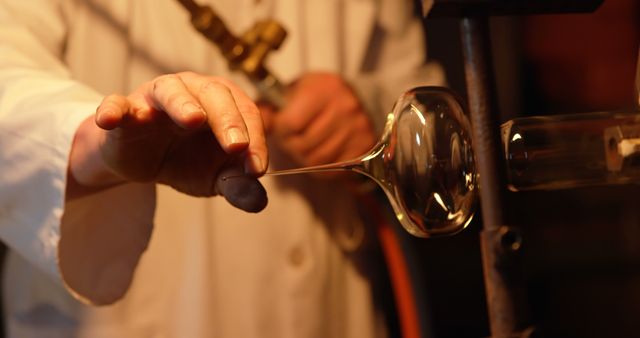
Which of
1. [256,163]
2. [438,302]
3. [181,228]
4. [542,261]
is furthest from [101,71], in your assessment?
[542,261]

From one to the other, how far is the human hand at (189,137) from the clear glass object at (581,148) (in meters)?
0.11

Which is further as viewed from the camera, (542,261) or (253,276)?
(542,261)

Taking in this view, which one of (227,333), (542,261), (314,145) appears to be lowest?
(542,261)

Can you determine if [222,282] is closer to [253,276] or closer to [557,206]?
[253,276]

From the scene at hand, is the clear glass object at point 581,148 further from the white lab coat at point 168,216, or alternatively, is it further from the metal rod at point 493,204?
the white lab coat at point 168,216

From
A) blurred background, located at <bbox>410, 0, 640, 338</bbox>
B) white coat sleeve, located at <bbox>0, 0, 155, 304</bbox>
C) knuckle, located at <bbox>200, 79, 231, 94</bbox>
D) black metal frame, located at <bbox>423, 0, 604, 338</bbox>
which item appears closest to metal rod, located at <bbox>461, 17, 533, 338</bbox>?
black metal frame, located at <bbox>423, 0, 604, 338</bbox>

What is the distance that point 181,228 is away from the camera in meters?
0.68

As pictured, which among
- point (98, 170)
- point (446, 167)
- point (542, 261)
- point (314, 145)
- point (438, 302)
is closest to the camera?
point (446, 167)

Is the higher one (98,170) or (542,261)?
(98,170)

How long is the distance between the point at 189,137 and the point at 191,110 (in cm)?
6

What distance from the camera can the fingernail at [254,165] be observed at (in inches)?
12.9

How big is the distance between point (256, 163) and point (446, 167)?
0.07 metres

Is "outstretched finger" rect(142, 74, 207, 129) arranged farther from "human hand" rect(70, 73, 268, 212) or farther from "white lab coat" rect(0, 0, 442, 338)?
"white lab coat" rect(0, 0, 442, 338)

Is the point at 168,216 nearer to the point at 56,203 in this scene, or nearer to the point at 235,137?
the point at 56,203
